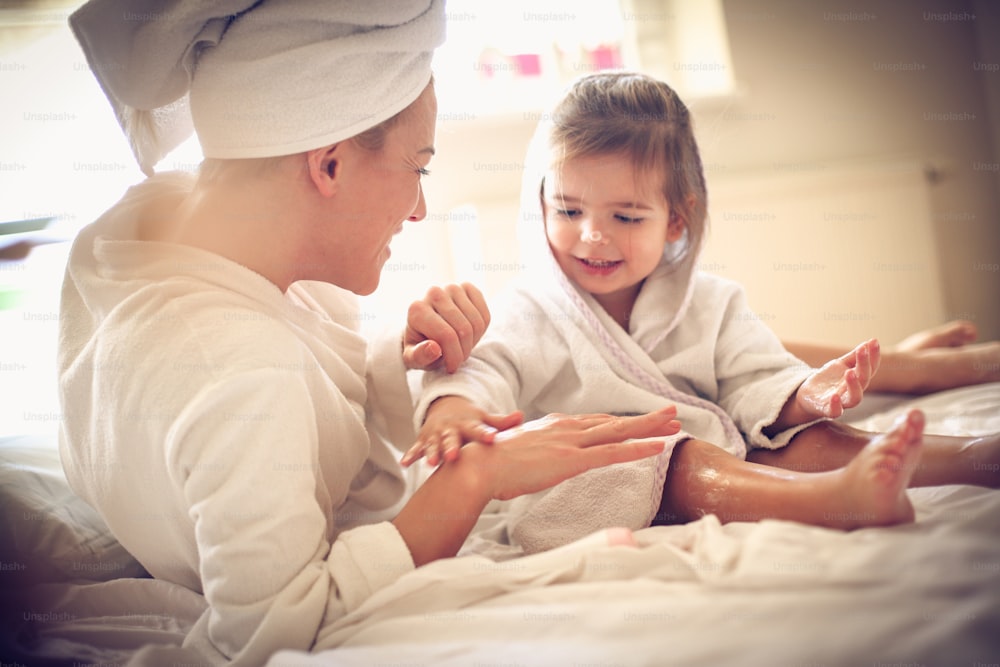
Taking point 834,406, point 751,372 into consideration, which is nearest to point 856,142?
point 751,372

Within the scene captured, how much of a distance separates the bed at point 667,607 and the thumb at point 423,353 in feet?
1.26

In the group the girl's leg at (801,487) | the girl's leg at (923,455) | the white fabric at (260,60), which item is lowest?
the girl's leg at (923,455)

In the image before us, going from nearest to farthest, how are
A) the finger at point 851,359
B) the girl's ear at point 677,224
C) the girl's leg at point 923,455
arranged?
1. the girl's leg at point 923,455
2. the finger at point 851,359
3. the girl's ear at point 677,224

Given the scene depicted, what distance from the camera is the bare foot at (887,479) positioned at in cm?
75

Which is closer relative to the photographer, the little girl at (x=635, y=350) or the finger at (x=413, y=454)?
the finger at (x=413, y=454)

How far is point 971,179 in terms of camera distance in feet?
8.65

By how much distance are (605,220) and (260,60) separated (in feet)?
2.04

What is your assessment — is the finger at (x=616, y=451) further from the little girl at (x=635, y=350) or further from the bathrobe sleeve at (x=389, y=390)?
the bathrobe sleeve at (x=389, y=390)

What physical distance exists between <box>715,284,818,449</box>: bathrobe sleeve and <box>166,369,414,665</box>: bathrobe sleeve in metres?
0.65

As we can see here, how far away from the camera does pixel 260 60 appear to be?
87 cm

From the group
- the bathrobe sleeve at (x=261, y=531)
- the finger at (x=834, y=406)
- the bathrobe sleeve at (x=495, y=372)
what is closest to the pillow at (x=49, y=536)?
the bathrobe sleeve at (x=261, y=531)

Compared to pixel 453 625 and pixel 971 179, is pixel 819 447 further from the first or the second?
pixel 971 179

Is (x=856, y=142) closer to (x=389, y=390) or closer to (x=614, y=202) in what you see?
(x=614, y=202)

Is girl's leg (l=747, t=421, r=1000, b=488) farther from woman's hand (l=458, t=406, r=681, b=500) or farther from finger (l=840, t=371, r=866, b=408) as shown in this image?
woman's hand (l=458, t=406, r=681, b=500)
